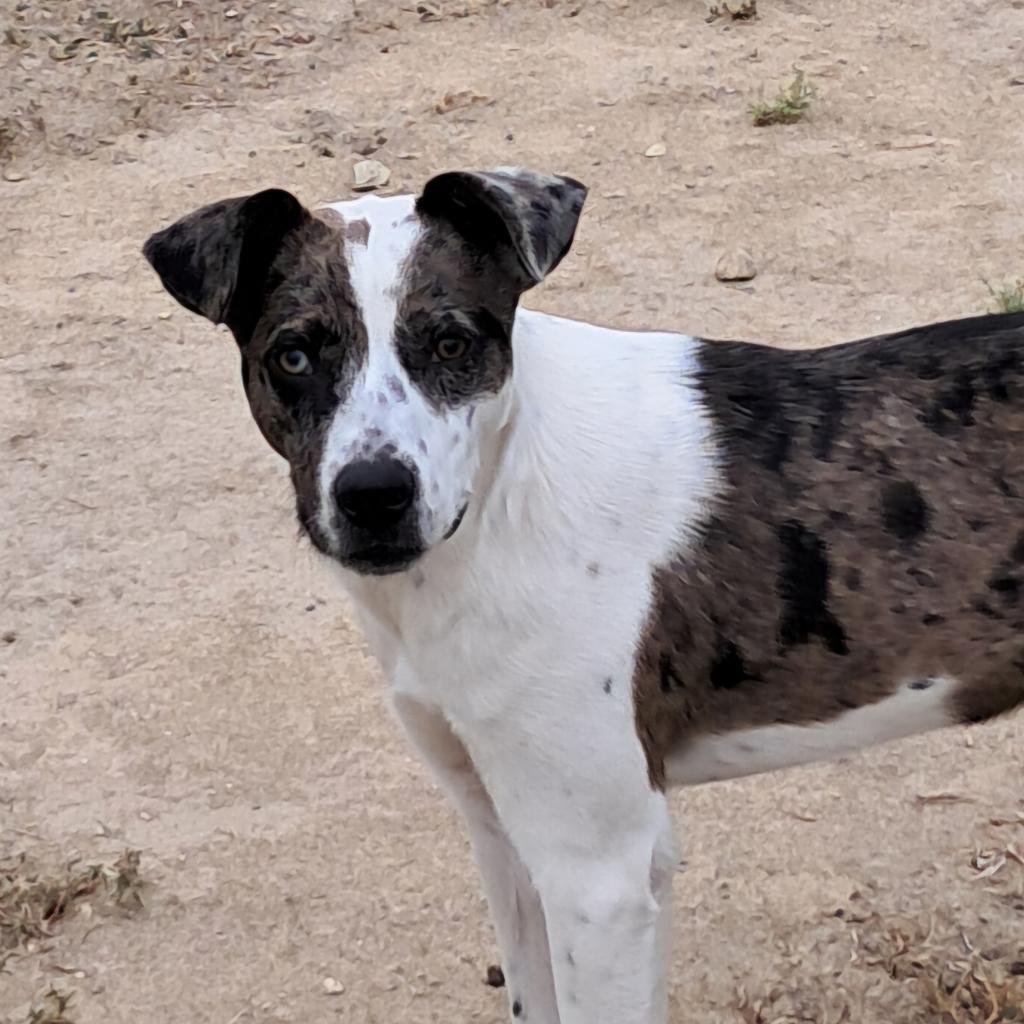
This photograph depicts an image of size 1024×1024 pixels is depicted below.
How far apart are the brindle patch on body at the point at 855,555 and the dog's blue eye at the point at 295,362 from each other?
70 cm

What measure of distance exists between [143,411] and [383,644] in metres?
3.09

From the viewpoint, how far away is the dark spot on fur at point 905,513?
116 inches

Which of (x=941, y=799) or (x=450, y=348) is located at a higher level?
(x=450, y=348)

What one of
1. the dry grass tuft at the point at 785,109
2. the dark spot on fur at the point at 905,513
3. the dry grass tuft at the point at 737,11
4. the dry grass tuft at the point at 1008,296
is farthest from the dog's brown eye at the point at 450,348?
the dry grass tuft at the point at 737,11

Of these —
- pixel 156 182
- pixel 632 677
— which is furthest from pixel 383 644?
pixel 156 182

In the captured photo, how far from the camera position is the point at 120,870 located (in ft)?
13.3

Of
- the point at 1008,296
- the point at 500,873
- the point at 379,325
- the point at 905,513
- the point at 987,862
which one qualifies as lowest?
the point at 987,862

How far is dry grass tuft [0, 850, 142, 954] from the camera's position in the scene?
3.96 m

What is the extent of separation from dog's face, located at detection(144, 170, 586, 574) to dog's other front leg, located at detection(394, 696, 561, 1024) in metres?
0.46

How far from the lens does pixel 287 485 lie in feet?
17.0

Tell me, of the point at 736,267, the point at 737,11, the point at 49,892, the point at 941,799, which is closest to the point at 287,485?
the point at 49,892

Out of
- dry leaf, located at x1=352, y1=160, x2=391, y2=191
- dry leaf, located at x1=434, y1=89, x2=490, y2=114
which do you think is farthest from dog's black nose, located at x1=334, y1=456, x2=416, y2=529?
dry leaf, located at x1=434, y1=89, x2=490, y2=114

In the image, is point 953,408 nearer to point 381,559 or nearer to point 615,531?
point 615,531

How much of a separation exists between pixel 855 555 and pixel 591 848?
672mm
